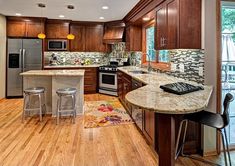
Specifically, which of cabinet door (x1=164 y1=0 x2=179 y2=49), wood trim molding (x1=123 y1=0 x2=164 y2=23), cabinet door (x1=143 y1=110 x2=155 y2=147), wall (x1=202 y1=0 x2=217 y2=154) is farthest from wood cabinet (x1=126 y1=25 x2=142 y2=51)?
wall (x1=202 y1=0 x2=217 y2=154)

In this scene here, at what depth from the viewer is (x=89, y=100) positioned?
604 centimetres

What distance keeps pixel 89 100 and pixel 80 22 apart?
3.01 m

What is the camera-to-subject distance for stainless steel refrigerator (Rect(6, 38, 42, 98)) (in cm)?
622

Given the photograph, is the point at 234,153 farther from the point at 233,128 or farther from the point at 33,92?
the point at 33,92

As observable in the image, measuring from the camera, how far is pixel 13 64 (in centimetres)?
623

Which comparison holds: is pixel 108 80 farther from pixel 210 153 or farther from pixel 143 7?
pixel 210 153

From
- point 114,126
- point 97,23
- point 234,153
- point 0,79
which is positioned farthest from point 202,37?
point 0,79

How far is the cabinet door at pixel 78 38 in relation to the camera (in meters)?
→ 7.16

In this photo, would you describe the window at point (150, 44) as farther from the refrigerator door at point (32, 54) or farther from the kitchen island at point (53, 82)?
the refrigerator door at point (32, 54)

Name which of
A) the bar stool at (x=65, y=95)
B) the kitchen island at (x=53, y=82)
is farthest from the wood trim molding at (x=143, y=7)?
the bar stool at (x=65, y=95)

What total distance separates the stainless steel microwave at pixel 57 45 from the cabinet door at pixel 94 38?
83 cm

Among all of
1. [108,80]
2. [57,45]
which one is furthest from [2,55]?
[108,80]

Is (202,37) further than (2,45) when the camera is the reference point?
No

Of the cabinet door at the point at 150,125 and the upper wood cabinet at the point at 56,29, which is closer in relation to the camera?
the cabinet door at the point at 150,125
